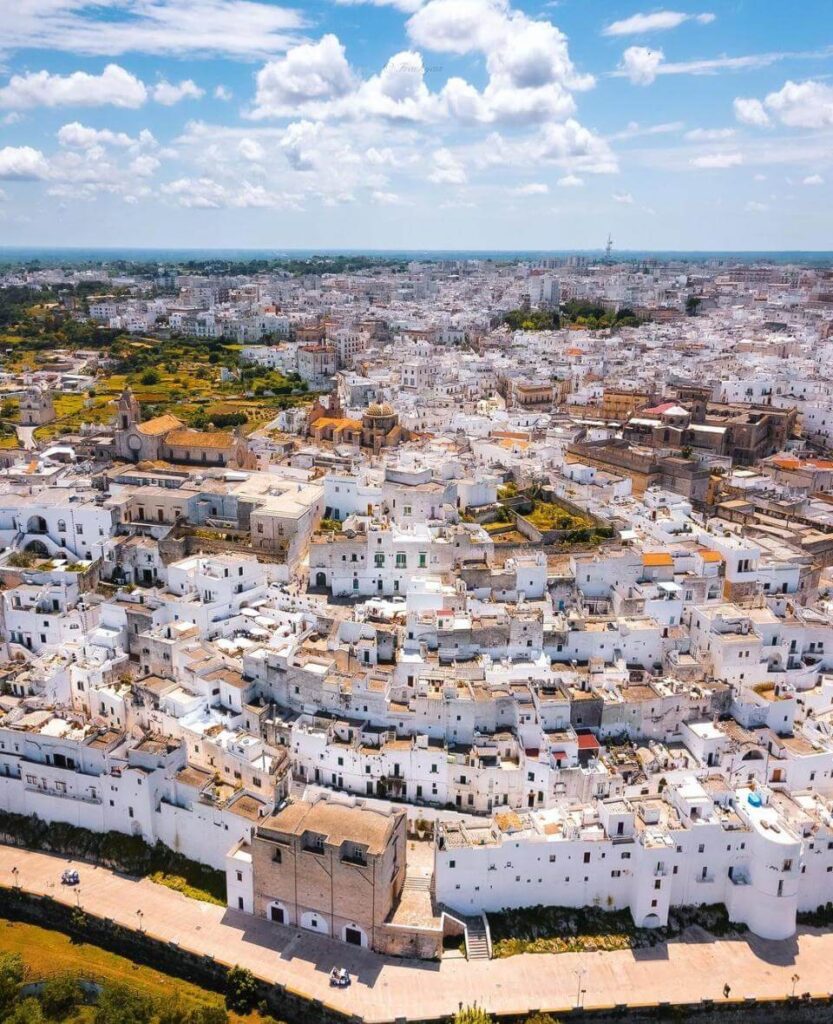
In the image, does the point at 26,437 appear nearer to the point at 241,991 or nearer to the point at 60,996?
the point at 60,996

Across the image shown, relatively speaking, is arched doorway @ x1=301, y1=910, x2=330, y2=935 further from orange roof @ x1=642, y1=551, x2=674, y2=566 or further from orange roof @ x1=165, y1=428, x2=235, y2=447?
orange roof @ x1=165, y1=428, x2=235, y2=447

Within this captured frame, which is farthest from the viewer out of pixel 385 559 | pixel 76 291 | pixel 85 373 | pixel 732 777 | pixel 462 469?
pixel 76 291

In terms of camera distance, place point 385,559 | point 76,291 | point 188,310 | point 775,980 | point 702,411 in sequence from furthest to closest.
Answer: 1. point 76,291
2. point 188,310
3. point 702,411
4. point 385,559
5. point 775,980

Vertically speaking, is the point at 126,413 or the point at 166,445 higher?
the point at 126,413

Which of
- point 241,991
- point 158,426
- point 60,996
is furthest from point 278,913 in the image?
point 158,426

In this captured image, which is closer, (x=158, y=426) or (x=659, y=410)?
(x=158, y=426)

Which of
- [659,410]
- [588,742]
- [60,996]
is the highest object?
[659,410]

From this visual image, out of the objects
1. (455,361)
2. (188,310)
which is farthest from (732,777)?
(188,310)

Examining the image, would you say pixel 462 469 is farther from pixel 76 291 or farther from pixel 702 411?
pixel 76 291

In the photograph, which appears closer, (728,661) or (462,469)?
(728,661)
